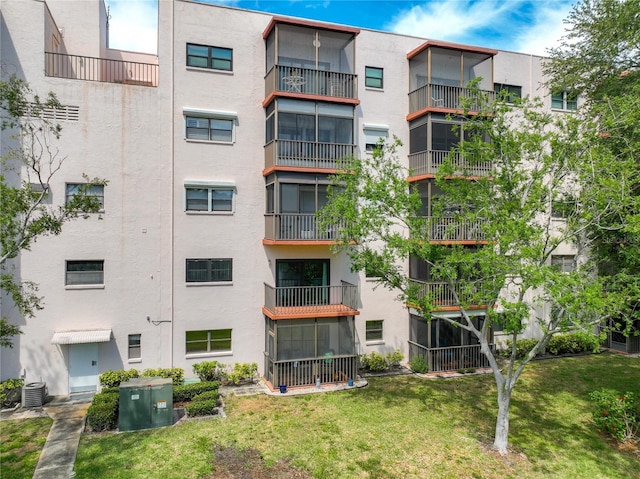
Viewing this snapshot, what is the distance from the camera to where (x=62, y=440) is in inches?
504

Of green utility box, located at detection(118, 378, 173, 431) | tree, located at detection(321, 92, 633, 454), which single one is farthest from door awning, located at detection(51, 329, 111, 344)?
tree, located at detection(321, 92, 633, 454)

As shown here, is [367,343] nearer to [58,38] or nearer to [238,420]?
[238,420]

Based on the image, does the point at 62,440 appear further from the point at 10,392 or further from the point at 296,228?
the point at 296,228

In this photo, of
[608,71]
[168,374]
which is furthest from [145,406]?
[608,71]

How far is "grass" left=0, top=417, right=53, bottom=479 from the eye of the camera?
439 inches

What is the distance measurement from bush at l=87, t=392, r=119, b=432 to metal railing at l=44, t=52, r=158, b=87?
12367 millimetres

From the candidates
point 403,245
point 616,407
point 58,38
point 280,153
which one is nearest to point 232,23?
point 280,153

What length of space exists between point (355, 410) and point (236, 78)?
14.3 meters

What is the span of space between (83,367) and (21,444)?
13.9ft

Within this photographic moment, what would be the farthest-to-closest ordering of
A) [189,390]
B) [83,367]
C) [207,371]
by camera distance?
[207,371]
[83,367]
[189,390]

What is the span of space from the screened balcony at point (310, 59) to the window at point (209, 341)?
10.4 m

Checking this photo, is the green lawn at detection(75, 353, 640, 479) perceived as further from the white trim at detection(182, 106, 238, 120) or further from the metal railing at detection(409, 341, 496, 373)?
the white trim at detection(182, 106, 238, 120)

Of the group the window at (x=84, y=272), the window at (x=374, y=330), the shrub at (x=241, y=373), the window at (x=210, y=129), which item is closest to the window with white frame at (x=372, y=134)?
the window at (x=210, y=129)

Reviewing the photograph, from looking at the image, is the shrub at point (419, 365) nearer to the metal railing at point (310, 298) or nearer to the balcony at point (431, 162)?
the metal railing at point (310, 298)
